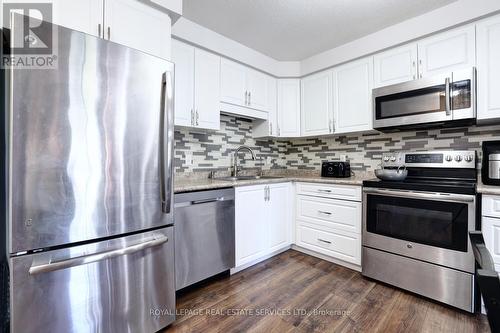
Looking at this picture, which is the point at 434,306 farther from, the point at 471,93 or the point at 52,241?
the point at 52,241

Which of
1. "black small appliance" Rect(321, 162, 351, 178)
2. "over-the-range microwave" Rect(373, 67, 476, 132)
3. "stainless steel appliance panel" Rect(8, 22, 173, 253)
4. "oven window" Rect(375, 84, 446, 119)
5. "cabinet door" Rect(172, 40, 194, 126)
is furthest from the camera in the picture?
"black small appliance" Rect(321, 162, 351, 178)

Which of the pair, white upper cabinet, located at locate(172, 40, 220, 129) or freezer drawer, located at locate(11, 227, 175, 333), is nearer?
freezer drawer, located at locate(11, 227, 175, 333)

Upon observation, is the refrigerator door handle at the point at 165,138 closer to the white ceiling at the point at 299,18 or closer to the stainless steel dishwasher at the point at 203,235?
the stainless steel dishwasher at the point at 203,235

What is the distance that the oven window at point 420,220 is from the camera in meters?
1.66

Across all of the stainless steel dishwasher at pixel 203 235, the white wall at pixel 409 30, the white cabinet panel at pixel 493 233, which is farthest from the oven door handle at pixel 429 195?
the white wall at pixel 409 30

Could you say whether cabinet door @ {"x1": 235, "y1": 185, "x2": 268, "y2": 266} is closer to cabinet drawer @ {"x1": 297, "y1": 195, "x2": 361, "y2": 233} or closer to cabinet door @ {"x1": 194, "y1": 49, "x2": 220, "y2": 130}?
cabinet drawer @ {"x1": 297, "y1": 195, "x2": 361, "y2": 233}

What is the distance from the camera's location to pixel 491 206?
1.55 meters

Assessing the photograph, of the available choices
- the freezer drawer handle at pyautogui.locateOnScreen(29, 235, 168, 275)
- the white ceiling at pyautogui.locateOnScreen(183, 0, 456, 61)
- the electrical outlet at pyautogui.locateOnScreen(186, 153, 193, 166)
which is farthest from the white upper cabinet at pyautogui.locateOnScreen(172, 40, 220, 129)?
the freezer drawer handle at pyautogui.locateOnScreen(29, 235, 168, 275)

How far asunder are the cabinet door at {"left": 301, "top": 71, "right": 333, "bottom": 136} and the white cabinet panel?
156 centimetres

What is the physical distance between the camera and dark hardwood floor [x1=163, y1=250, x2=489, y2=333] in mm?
1498

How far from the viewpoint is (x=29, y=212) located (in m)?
1.01

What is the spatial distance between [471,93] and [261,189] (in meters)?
1.91

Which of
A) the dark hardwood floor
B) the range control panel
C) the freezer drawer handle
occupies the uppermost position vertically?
the range control panel

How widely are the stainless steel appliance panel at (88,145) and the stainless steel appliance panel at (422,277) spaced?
183 cm
